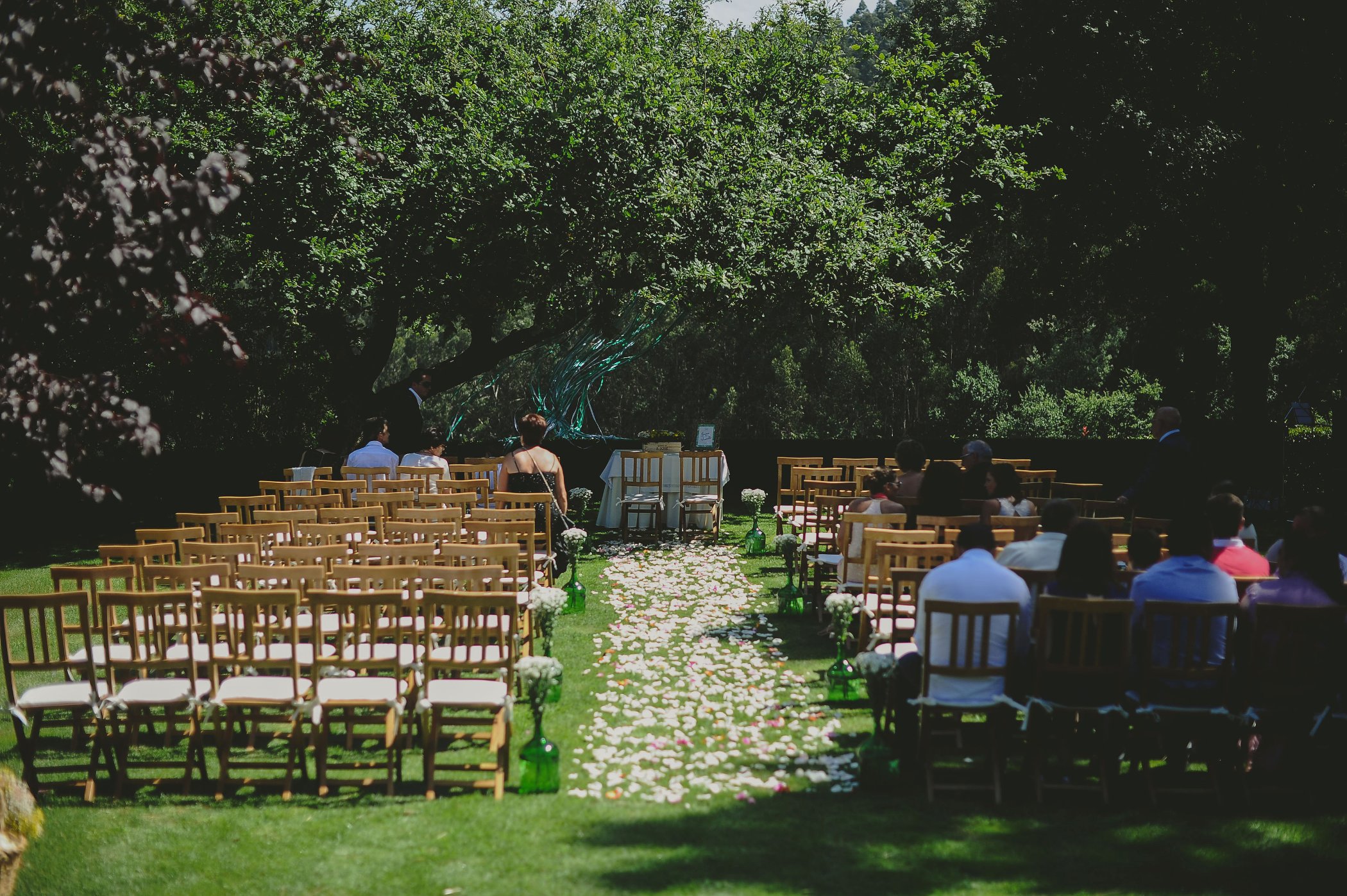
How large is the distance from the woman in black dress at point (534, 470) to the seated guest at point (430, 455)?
1.31 metres

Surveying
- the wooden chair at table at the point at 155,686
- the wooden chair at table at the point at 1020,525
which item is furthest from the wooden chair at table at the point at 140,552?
the wooden chair at table at the point at 1020,525

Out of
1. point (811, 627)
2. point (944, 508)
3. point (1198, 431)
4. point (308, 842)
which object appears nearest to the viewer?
point (308, 842)

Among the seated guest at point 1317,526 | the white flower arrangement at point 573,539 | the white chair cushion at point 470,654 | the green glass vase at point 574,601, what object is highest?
the seated guest at point 1317,526

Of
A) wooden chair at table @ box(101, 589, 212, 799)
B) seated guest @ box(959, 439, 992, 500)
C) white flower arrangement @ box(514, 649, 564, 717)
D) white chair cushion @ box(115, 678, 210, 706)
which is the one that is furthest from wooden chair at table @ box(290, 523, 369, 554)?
seated guest @ box(959, 439, 992, 500)

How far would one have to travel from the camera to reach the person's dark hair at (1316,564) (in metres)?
5.49

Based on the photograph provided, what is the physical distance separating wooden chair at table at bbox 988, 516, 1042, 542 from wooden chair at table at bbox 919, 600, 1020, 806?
6.46 ft

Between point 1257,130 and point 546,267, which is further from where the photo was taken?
point 1257,130

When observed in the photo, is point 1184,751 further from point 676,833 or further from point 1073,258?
point 1073,258

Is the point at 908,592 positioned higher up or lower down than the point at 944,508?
lower down

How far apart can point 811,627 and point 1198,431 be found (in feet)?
45.0

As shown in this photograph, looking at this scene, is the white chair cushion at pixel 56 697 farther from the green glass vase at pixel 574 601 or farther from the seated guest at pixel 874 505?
the seated guest at pixel 874 505

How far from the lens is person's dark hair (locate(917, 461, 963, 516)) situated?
8.16 metres

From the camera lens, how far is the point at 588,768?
575 centimetres

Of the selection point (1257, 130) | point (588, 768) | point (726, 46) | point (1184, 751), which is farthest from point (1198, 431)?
point (588, 768)
